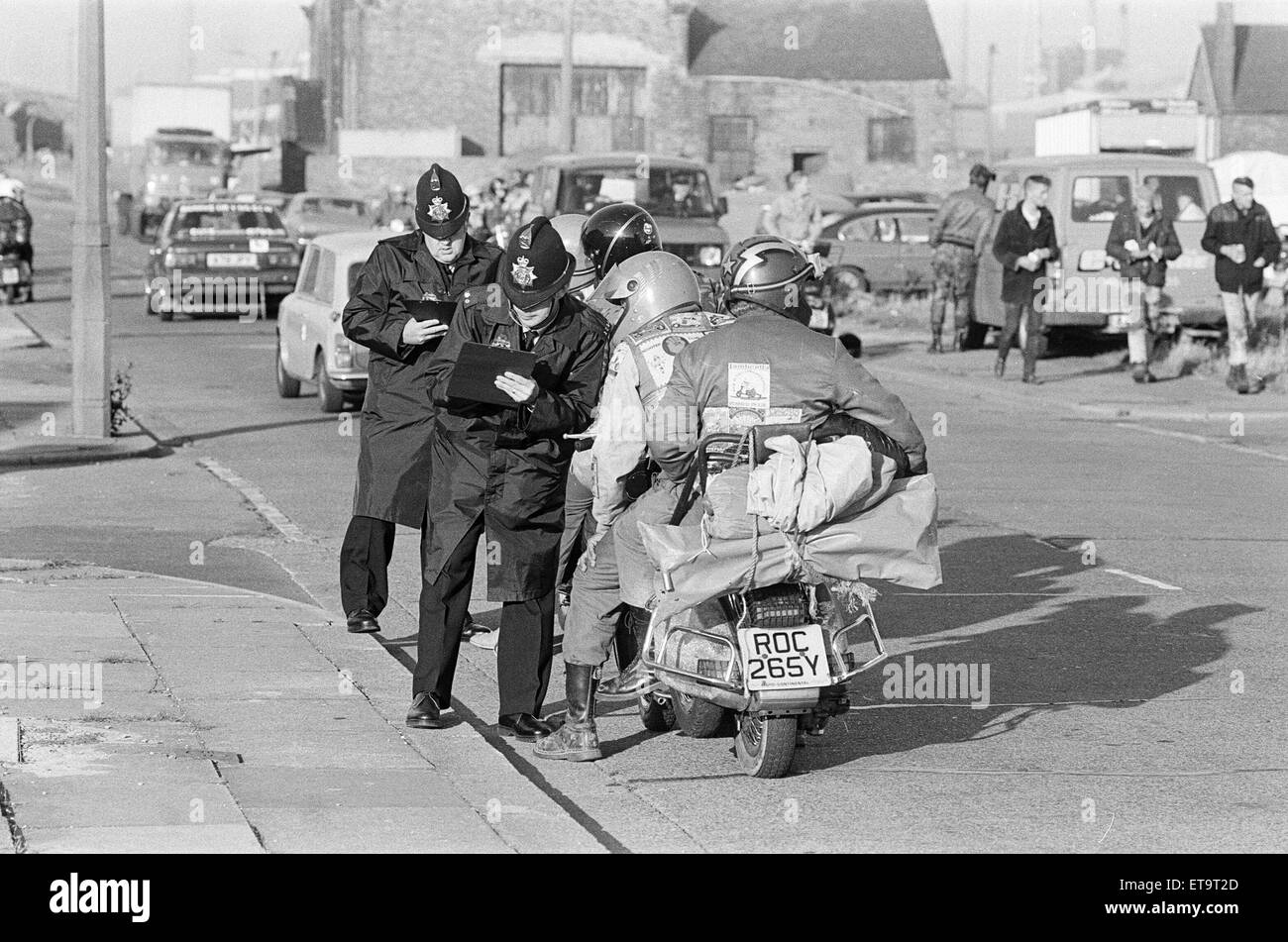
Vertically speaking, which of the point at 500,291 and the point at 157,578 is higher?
the point at 500,291

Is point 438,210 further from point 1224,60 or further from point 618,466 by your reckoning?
point 1224,60

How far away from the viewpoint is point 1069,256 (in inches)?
883

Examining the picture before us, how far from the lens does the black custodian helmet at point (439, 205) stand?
9.00 metres

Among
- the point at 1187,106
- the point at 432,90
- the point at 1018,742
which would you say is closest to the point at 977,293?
the point at 1018,742

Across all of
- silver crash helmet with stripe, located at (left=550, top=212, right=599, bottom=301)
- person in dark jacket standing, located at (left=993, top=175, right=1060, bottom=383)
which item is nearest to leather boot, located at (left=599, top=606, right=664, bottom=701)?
silver crash helmet with stripe, located at (left=550, top=212, right=599, bottom=301)

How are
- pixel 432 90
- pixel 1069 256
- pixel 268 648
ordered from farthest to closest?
pixel 432 90
pixel 1069 256
pixel 268 648

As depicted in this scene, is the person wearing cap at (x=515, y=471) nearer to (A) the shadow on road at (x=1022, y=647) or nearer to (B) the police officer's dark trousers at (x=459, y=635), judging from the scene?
(B) the police officer's dark trousers at (x=459, y=635)

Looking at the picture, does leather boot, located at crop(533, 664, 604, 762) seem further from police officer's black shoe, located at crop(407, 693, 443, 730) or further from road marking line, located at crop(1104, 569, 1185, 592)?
road marking line, located at crop(1104, 569, 1185, 592)

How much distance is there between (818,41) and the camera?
68.4 m

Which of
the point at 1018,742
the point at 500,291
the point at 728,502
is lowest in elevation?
the point at 1018,742

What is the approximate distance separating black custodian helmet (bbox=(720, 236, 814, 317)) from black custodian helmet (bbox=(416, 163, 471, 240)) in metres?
2.11

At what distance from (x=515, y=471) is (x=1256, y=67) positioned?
63.9m
